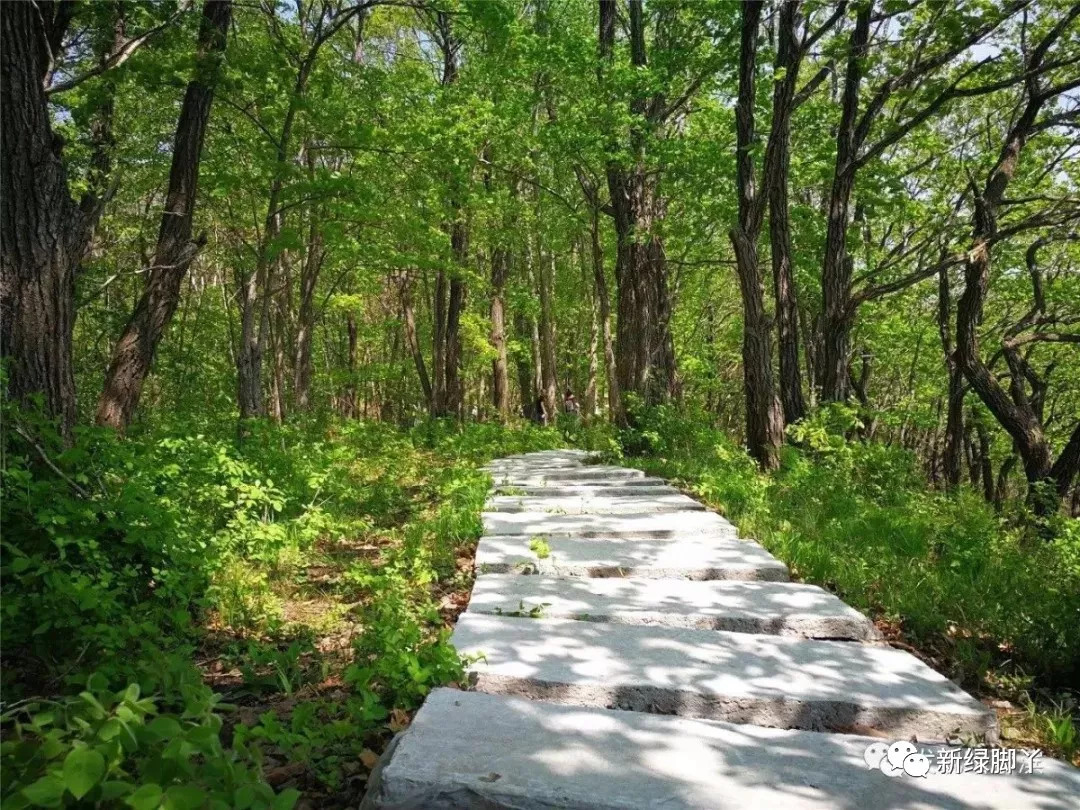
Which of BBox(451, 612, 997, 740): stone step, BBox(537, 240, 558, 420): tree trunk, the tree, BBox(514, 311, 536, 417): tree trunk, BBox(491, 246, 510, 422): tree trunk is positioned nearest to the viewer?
BBox(451, 612, 997, 740): stone step

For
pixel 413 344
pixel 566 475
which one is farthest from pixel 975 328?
pixel 413 344

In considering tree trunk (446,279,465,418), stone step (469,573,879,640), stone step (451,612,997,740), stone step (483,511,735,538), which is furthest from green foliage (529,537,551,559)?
tree trunk (446,279,465,418)

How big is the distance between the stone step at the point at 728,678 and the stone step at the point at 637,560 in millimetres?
1019

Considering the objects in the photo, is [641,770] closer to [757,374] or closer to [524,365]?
[757,374]

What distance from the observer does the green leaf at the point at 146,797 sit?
1.36 meters

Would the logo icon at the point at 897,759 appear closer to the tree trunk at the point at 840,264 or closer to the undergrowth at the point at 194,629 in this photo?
the undergrowth at the point at 194,629

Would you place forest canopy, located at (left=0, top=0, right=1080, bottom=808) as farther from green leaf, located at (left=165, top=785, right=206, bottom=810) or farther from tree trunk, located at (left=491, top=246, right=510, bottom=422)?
green leaf, located at (left=165, top=785, right=206, bottom=810)

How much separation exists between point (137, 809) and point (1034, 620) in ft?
14.7

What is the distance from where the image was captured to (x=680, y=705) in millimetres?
2842

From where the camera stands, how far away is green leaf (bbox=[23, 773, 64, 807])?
51.1 inches

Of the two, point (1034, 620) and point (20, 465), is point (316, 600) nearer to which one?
point (20, 465)

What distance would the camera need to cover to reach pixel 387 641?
3.04m

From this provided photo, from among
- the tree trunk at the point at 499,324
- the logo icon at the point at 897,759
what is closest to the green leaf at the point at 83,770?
the logo icon at the point at 897,759

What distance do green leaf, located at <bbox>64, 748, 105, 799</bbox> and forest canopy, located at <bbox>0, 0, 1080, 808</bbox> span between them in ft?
A: 1.13
